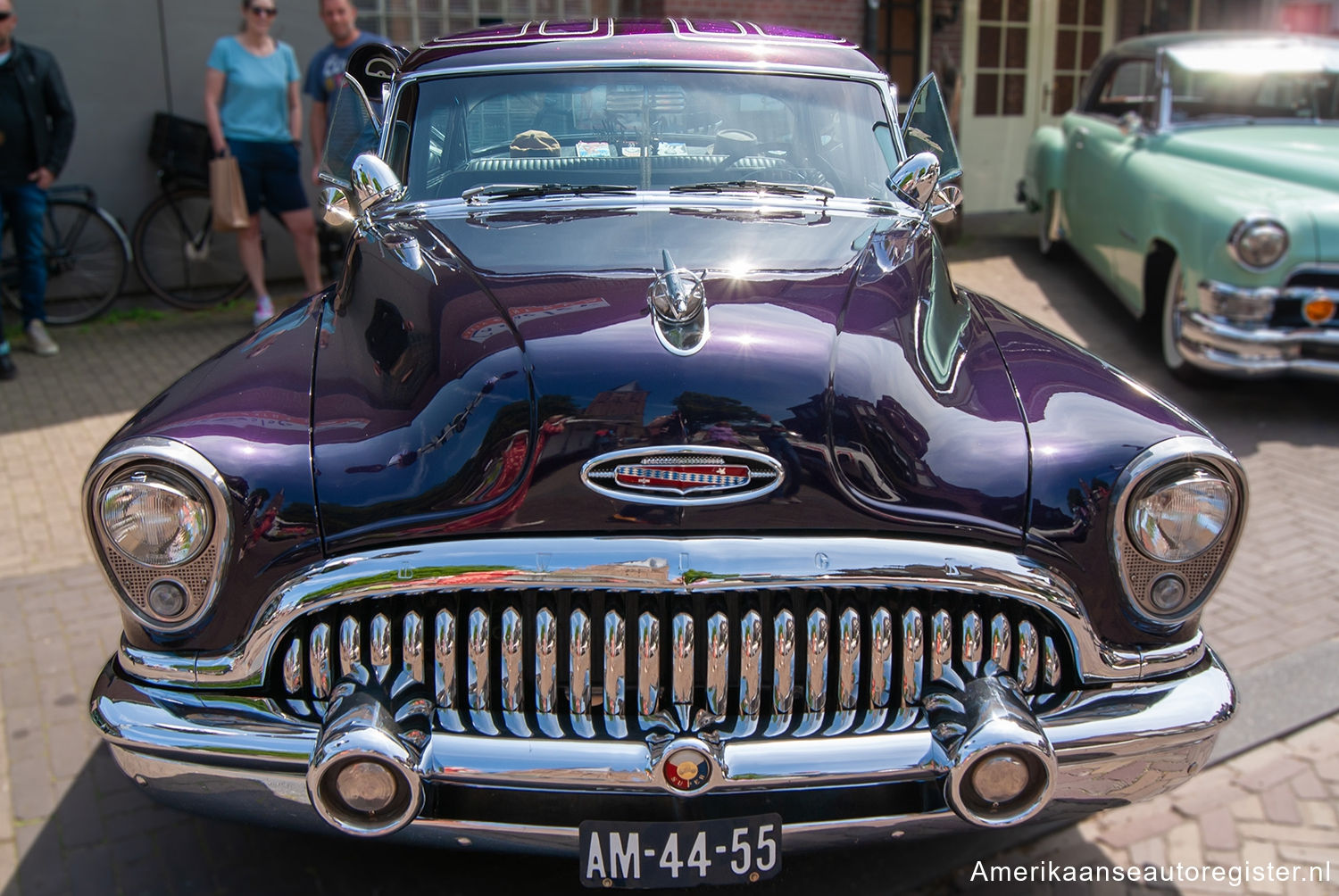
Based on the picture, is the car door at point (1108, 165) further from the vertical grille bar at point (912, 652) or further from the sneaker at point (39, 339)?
the sneaker at point (39, 339)

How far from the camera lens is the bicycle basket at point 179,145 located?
7.26 m

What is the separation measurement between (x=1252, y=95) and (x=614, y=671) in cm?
686

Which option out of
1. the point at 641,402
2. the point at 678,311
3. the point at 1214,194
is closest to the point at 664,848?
the point at 641,402

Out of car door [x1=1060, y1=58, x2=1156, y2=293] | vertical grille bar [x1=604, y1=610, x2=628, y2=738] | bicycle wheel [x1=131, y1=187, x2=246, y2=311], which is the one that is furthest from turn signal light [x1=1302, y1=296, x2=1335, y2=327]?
bicycle wheel [x1=131, y1=187, x2=246, y2=311]

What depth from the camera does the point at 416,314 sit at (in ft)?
8.05

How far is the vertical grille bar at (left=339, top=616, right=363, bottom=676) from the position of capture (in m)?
2.05

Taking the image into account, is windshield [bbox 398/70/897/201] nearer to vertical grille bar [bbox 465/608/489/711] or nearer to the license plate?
vertical grille bar [bbox 465/608/489/711]

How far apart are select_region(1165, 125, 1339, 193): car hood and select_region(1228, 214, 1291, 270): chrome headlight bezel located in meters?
0.60

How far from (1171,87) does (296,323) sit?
6116mm

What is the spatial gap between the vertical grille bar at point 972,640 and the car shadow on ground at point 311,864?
0.67 metres

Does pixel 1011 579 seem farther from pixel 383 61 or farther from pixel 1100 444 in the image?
pixel 383 61

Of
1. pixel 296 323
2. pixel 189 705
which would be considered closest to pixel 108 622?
pixel 296 323

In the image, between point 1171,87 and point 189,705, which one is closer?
point 189,705

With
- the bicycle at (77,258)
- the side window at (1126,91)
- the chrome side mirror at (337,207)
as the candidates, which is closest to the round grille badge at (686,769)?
the chrome side mirror at (337,207)
